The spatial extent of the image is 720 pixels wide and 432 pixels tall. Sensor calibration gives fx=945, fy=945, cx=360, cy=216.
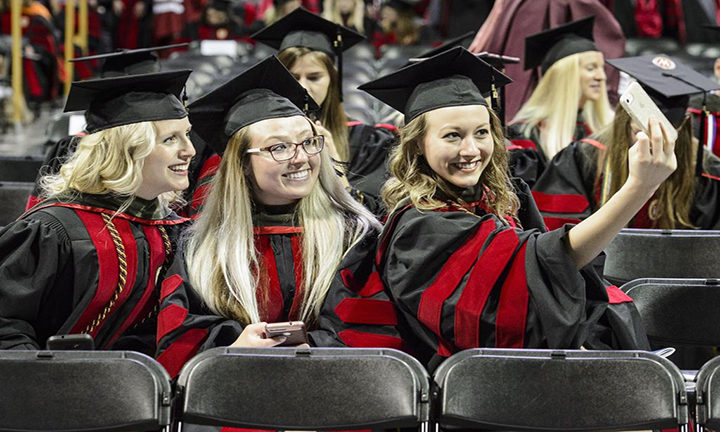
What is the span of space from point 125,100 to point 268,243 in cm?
67

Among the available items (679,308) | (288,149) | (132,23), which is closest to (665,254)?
(679,308)

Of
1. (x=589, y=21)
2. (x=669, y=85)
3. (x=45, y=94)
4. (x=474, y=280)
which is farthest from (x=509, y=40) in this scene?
(x=45, y=94)

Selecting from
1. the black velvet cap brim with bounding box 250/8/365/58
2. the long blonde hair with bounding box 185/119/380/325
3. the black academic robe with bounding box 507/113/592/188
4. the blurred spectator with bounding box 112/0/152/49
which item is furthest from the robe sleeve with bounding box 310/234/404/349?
the blurred spectator with bounding box 112/0/152/49

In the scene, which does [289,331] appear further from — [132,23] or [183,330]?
[132,23]

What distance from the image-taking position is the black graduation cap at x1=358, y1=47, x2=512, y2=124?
114 inches

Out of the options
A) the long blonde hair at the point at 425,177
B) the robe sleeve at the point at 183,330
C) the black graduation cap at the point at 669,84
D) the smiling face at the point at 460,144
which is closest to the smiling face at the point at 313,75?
the black graduation cap at the point at 669,84

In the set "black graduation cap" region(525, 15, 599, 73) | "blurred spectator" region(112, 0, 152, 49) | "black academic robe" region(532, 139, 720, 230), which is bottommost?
"black academic robe" region(532, 139, 720, 230)

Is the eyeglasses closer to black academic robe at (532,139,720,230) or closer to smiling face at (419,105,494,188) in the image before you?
smiling face at (419,105,494,188)

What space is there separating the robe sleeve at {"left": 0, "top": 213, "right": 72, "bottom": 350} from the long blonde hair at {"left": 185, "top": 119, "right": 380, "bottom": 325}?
41cm

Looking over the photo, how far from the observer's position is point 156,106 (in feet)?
10.2

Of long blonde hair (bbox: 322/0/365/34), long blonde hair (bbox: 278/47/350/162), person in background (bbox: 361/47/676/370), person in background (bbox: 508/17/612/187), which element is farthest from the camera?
long blonde hair (bbox: 322/0/365/34)

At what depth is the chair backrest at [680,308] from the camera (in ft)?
10.1

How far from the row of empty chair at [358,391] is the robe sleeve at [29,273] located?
34cm

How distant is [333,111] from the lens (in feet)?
15.3
